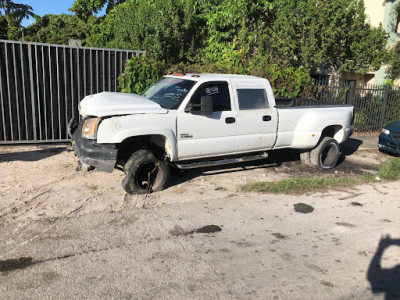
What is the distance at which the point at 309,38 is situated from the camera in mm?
13164

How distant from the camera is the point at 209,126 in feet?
20.7

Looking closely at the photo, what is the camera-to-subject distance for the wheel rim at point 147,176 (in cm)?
590

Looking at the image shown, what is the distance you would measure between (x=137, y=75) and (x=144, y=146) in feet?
11.2

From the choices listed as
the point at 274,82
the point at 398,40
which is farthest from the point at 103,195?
the point at 398,40

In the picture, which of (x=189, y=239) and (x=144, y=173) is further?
(x=144, y=173)

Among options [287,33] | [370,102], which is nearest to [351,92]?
[370,102]

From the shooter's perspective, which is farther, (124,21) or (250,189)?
(124,21)

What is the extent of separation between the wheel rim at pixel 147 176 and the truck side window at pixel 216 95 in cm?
126

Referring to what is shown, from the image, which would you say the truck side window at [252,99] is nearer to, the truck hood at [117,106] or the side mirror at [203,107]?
the side mirror at [203,107]

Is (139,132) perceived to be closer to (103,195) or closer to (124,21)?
(103,195)

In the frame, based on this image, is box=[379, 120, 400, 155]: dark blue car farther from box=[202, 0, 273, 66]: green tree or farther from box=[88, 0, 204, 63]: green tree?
box=[88, 0, 204, 63]: green tree

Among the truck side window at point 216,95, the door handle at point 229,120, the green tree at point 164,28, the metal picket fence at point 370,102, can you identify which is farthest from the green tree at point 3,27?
the door handle at point 229,120

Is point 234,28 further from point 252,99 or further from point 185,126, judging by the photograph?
point 185,126

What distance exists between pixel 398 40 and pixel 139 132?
57.5ft
